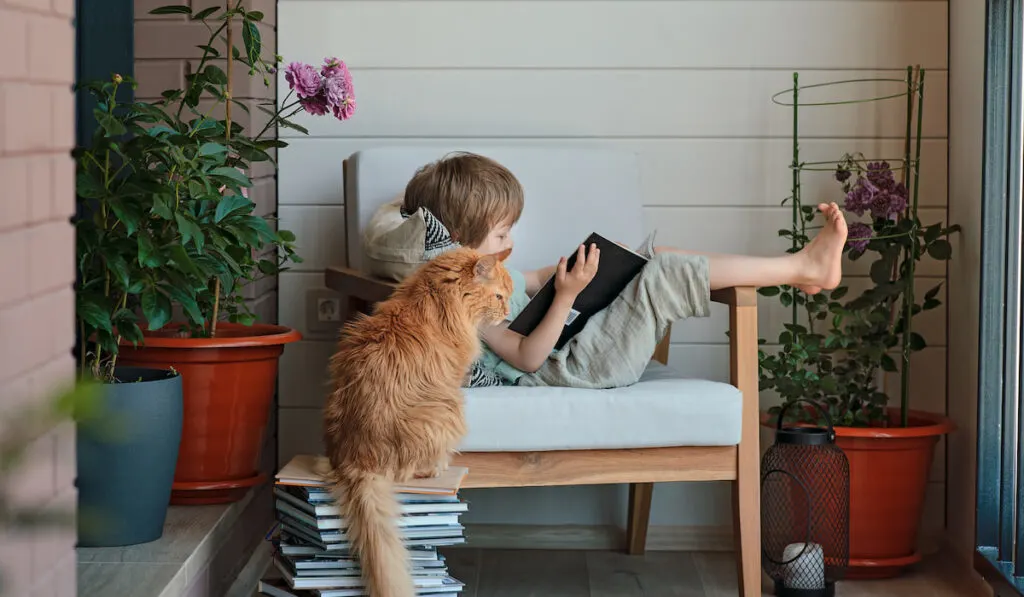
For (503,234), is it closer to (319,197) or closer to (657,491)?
(319,197)

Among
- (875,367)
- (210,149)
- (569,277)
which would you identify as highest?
(210,149)

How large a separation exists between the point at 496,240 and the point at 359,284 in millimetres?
320

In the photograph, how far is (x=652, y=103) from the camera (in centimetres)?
263

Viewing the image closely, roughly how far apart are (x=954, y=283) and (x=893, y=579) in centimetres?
72

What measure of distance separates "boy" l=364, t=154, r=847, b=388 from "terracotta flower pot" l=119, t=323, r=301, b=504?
0.32 meters

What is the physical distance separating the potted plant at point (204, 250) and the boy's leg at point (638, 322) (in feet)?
2.00

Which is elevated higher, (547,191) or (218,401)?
(547,191)

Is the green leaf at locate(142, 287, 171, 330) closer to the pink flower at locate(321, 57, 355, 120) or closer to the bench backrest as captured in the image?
the pink flower at locate(321, 57, 355, 120)

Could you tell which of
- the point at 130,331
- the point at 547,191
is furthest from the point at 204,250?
the point at 547,191

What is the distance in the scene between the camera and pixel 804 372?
2316 millimetres

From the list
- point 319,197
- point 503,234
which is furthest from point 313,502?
point 319,197

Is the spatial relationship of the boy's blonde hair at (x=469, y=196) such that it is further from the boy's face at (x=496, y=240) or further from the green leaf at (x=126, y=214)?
the green leaf at (x=126, y=214)

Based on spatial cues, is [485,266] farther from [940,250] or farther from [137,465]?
[940,250]

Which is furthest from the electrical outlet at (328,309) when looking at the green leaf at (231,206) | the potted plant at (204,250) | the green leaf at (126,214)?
the green leaf at (126,214)
